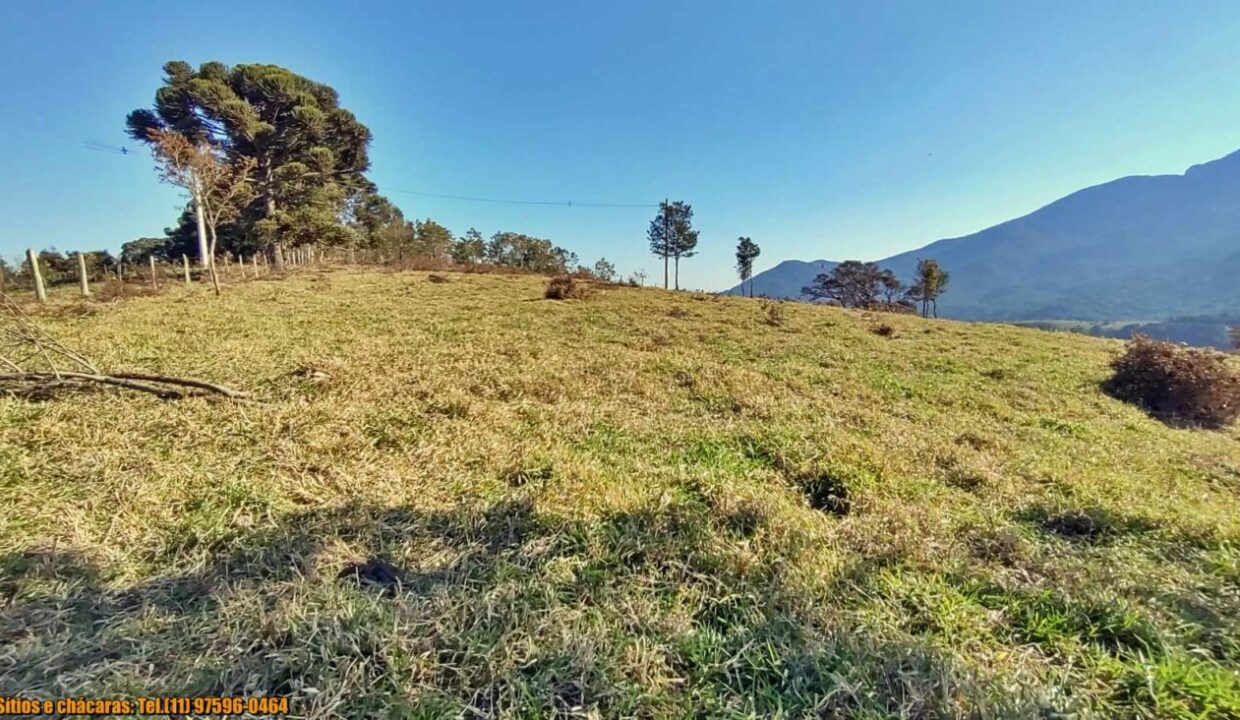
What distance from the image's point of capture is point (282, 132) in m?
24.9

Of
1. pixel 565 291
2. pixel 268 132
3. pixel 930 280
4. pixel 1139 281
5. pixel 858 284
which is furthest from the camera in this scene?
pixel 1139 281

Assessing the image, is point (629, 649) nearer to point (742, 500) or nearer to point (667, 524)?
point (667, 524)

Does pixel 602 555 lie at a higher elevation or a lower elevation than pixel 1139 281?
lower

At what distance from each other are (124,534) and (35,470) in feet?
4.39

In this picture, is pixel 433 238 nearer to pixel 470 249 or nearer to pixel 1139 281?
pixel 470 249

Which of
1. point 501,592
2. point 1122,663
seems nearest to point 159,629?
point 501,592

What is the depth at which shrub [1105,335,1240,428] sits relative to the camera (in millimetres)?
6727

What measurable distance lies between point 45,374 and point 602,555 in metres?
5.55

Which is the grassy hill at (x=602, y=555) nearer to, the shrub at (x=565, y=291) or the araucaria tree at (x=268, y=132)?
the shrub at (x=565, y=291)

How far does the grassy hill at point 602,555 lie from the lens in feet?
5.47

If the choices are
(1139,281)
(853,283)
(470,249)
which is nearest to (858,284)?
(853,283)

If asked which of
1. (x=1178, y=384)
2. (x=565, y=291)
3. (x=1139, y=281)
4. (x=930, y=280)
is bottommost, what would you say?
(x=1178, y=384)

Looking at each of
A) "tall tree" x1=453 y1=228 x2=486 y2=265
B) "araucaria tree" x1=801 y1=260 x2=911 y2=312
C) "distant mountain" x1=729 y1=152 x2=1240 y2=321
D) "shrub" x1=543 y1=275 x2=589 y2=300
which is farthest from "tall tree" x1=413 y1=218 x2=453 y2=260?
"distant mountain" x1=729 y1=152 x2=1240 y2=321

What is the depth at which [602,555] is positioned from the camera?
2418mm
